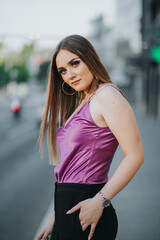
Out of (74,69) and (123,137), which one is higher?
(74,69)

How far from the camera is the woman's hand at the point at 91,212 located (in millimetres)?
1411

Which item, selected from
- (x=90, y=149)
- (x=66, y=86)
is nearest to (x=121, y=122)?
(x=90, y=149)

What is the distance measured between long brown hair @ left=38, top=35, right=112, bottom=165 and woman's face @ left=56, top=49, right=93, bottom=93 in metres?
0.02

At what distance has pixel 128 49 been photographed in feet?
149

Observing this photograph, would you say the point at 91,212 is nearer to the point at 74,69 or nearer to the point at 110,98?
the point at 110,98

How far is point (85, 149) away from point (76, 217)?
331 mm

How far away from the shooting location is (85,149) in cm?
150

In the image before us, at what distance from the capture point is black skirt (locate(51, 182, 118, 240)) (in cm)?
149

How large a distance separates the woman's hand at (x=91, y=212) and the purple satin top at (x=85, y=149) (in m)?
0.12

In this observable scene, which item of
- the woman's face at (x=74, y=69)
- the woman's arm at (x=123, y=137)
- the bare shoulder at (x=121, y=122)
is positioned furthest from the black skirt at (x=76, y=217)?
the woman's face at (x=74, y=69)

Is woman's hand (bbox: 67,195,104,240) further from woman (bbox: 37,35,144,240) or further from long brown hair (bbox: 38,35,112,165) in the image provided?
long brown hair (bbox: 38,35,112,165)

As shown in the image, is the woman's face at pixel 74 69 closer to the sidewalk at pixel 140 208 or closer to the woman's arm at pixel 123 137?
the woman's arm at pixel 123 137

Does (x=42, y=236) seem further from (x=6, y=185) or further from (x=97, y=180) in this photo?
(x=6, y=185)

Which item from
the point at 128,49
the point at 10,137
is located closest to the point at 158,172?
the point at 10,137
